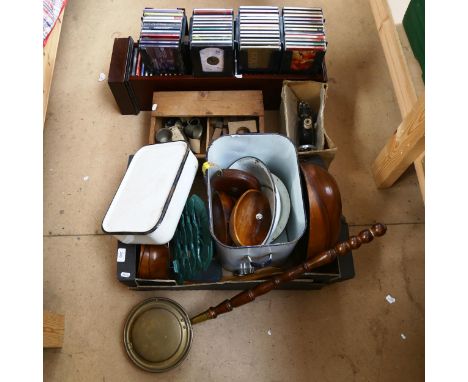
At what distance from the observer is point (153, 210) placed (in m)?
1.25

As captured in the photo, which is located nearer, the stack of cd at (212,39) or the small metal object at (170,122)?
the stack of cd at (212,39)

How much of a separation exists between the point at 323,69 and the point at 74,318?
1.44m

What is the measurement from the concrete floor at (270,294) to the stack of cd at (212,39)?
45cm

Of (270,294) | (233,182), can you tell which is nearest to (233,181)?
(233,182)

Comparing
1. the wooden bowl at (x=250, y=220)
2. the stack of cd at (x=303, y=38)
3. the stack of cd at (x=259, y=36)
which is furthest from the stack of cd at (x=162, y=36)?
the wooden bowl at (x=250, y=220)

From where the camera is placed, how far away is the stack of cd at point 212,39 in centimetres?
157

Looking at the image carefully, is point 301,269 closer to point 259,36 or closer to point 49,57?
point 259,36

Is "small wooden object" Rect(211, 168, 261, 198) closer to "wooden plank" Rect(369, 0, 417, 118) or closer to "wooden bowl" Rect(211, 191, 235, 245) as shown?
"wooden bowl" Rect(211, 191, 235, 245)

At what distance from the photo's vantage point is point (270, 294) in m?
1.58

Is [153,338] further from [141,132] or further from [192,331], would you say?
[141,132]

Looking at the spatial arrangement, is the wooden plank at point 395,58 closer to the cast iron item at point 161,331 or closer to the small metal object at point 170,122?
the small metal object at point 170,122
